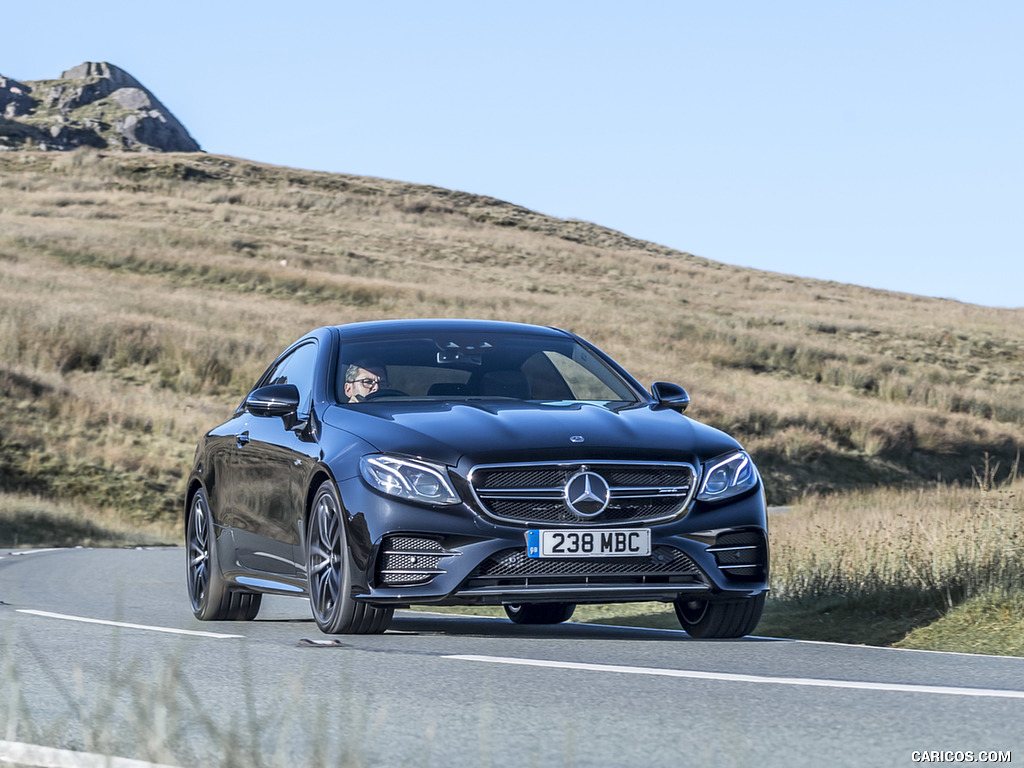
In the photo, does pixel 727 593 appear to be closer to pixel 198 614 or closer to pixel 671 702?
pixel 671 702

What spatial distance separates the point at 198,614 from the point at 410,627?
66.9 inches

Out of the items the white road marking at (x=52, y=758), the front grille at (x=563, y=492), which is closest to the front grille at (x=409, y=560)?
the front grille at (x=563, y=492)

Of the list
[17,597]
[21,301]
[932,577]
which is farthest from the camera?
[21,301]

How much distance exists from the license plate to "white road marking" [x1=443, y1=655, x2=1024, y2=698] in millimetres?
539

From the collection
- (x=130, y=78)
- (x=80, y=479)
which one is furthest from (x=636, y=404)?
(x=130, y=78)

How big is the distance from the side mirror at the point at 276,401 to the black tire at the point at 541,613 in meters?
2.21

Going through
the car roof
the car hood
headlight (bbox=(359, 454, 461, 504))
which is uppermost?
the car roof

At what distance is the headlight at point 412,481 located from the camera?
301 inches

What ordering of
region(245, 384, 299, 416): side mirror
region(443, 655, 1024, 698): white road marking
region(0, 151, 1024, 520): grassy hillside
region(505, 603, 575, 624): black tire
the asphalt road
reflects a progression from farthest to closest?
region(0, 151, 1024, 520): grassy hillside < region(505, 603, 575, 624): black tire < region(245, 384, 299, 416): side mirror < region(443, 655, 1024, 698): white road marking < the asphalt road

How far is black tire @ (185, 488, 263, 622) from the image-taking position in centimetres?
998

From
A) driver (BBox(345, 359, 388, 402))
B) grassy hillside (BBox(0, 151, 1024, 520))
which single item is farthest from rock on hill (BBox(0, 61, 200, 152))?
driver (BBox(345, 359, 388, 402))

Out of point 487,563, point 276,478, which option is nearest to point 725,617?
point 487,563

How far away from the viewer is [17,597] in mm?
12273

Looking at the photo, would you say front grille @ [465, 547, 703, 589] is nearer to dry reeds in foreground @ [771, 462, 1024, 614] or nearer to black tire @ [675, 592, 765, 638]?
black tire @ [675, 592, 765, 638]
